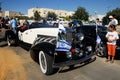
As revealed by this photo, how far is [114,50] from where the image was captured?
6961 millimetres

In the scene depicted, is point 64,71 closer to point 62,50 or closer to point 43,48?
point 62,50

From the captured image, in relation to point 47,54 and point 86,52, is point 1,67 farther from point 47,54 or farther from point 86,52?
point 86,52

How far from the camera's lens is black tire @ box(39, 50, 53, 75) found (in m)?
5.30

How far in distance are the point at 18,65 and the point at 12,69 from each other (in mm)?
492

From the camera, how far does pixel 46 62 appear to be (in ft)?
17.5

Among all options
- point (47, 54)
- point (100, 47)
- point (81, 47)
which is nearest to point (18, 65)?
point (47, 54)

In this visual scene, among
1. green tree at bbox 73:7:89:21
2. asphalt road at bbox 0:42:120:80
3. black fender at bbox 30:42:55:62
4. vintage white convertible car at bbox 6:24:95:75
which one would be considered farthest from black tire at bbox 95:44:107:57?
green tree at bbox 73:7:89:21

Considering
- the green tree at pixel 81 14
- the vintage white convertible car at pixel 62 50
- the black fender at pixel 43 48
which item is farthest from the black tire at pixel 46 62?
the green tree at pixel 81 14

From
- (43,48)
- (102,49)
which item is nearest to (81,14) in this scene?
(102,49)

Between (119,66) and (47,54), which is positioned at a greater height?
(47,54)

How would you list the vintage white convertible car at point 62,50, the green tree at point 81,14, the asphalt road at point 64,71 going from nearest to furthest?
the vintage white convertible car at point 62,50
the asphalt road at point 64,71
the green tree at point 81,14

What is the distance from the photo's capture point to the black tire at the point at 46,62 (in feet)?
17.4

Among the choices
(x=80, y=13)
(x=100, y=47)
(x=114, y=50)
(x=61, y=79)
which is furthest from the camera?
(x=80, y=13)

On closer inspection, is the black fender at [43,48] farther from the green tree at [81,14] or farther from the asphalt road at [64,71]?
the green tree at [81,14]
